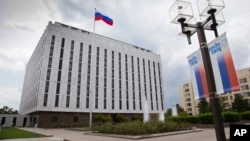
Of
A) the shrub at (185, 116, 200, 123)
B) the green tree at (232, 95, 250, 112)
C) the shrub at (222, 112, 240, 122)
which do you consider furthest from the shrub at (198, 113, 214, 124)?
the green tree at (232, 95, 250, 112)

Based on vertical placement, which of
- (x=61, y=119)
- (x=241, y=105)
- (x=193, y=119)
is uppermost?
(x=241, y=105)

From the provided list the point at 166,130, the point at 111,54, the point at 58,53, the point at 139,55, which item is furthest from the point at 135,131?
the point at 139,55

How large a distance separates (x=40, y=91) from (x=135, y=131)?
33.3 metres

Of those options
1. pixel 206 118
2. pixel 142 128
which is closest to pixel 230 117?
pixel 206 118

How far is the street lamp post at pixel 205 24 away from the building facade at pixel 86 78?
106ft

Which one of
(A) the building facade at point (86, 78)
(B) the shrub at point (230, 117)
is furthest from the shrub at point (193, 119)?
(A) the building facade at point (86, 78)

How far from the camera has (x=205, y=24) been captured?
15.1ft

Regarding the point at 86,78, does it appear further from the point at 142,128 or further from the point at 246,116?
the point at 246,116

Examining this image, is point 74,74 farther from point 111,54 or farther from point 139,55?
point 139,55

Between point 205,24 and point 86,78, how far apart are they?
1784 inches

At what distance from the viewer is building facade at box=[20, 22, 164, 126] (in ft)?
139

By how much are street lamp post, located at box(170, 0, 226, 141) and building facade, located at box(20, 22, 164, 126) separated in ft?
106

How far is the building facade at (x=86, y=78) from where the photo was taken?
139ft

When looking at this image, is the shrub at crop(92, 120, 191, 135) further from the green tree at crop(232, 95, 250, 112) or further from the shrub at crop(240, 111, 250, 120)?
the green tree at crop(232, 95, 250, 112)
